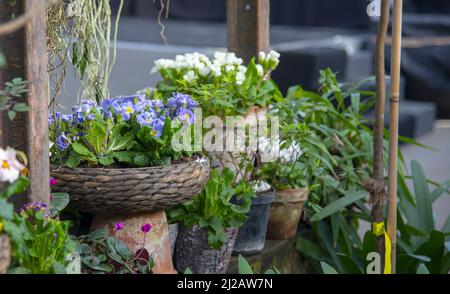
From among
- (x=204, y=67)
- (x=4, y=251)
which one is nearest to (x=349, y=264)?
(x=204, y=67)

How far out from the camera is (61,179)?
1.87 meters

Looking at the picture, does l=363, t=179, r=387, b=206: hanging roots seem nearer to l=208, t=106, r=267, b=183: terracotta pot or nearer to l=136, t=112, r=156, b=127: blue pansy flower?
l=208, t=106, r=267, b=183: terracotta pot

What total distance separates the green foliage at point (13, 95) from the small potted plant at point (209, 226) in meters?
0.71

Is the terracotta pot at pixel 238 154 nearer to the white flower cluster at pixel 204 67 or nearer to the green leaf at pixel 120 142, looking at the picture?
the white flower cluster at pixel 204 67

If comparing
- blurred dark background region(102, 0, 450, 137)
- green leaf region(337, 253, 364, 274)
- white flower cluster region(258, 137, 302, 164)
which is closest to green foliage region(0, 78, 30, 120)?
white flower cluster region(258, 137, 302, 164)

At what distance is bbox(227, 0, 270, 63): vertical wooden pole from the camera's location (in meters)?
2.79

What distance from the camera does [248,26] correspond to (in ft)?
9.21

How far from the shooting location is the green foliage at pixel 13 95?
1448 millimetres

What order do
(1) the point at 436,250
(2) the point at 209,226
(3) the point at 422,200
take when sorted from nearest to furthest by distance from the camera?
1. (2) the point at 209,226
2. (1) the point at 436,250
3. (3) the point at 422,200

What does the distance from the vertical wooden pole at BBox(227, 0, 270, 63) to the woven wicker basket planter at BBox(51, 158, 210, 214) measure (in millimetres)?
1001

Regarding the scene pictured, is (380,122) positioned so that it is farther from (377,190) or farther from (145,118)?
(145,118)

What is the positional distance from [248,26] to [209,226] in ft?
3.04
